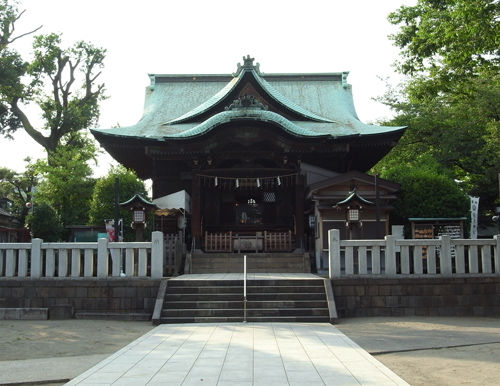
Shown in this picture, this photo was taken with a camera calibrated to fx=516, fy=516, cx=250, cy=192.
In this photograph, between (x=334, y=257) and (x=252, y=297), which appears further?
(x=334, y=257)

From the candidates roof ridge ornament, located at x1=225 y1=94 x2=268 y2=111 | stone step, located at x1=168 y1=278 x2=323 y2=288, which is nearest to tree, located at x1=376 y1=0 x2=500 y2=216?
roof ridge ornament, located at x1=225 y1=94 x2=268 y2=111

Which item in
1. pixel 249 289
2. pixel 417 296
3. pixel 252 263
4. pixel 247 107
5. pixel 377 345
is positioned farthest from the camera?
pixel 247 107

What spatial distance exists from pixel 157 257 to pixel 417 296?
259 inches

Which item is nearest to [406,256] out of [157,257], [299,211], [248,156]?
[157,257]

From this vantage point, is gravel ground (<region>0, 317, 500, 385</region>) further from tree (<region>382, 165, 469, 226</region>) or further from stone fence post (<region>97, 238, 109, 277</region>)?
tree (<region>382, 165, 469, 226</region>)

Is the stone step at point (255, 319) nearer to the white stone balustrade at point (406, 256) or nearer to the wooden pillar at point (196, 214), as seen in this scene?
the white stone balustrade at point (406, 256)

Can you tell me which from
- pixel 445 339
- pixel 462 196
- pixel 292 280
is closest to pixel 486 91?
pixel 462 196

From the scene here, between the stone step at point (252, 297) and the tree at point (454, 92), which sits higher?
the tree at point (454, 92)

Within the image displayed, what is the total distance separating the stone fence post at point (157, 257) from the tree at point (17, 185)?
28144 mm

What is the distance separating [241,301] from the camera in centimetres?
1250

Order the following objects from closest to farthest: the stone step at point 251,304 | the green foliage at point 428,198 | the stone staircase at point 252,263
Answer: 1. the stone step at point 251,304
2. the stone staircase at point 252,263
3. the green foliage at point 428,198

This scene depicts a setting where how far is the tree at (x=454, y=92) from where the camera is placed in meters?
14.5

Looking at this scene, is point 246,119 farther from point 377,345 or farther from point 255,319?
point 377,345

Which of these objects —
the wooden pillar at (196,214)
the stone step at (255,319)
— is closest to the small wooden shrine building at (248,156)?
the wooden pillar at (196,214)
